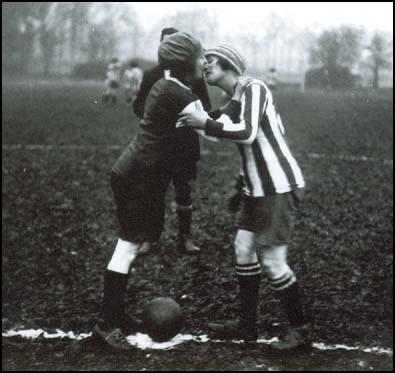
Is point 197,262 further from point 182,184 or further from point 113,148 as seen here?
point 113,148

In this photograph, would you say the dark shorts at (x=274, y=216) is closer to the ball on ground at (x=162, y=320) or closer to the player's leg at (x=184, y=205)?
the ball on ground at (x=162, y=320)

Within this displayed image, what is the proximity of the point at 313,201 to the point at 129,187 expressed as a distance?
5.60 m

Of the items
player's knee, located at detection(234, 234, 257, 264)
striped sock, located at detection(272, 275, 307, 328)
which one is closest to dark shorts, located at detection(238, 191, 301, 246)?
player's knee, located at detection(234, 234, 257, 264)

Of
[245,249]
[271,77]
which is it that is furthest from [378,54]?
[271,77]

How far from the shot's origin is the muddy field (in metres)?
4.25

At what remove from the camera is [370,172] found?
472 inches

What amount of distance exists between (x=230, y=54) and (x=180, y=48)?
0.86 ft

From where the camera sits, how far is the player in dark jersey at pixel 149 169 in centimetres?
366

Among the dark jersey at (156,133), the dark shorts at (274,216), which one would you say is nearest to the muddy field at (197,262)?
the dark shorts at (274,216)

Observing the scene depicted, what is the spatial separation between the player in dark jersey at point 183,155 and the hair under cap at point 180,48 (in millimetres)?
964

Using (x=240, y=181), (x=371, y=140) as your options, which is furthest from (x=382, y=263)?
(x=371, y=140)

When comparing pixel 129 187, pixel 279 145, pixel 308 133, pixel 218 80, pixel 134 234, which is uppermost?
pixel 218 80

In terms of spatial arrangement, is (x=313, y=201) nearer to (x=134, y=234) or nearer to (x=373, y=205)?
(x=373, y=205)

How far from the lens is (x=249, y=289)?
442cm
